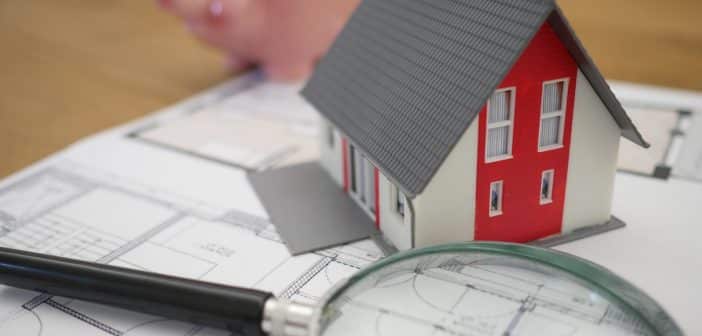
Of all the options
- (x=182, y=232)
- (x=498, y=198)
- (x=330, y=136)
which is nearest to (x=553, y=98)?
(x=498, y=198)

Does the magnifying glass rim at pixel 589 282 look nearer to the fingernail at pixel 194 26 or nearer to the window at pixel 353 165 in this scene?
the window at pixel 353 165

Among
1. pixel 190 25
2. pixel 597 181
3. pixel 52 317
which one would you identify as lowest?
pixel 52 317

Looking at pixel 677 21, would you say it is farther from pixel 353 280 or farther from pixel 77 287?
pixel 77 287

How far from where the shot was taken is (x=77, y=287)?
676 mm

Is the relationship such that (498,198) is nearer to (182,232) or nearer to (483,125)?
(483,125)

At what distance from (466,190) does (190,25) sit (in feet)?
2.28

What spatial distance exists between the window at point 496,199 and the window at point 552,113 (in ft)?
→ 0.20

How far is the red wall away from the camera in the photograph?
71 cm

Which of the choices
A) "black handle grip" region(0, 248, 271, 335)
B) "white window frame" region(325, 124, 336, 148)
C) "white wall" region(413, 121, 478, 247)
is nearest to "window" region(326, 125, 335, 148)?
"white window frame" region(325, 124, 336, 148)

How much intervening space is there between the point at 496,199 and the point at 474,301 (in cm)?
14

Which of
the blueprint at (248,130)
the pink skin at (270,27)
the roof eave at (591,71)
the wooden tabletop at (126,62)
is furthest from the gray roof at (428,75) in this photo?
the wooden tabletop at (126,62)

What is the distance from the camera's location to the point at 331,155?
3.17 feet

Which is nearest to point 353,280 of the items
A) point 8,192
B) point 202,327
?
point 202,327

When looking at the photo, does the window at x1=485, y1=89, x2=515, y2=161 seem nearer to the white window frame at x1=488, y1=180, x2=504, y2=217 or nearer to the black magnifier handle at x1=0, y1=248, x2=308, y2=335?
the white window frame at x1=488, y1=180, x2=504, y2=217
